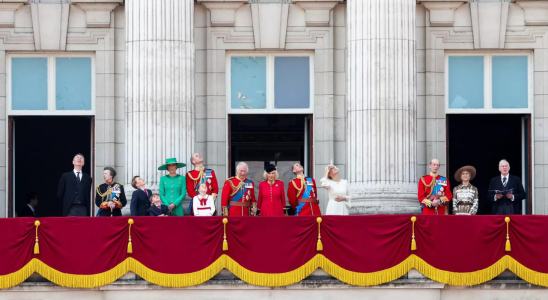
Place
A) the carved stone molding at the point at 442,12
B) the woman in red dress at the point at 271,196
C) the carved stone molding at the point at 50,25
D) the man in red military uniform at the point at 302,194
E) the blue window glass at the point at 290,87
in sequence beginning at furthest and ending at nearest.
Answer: the blue window glass at the point at 290,87 → the carved stone molding at the point at 442,12 → the carved stone molding at the point at 50,25 → the man in red military uniform at the point at 302,194 → the woman in red dress at the point at 271,196

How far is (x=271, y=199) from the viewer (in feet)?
83.3

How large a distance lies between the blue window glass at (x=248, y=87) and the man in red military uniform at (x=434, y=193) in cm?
545

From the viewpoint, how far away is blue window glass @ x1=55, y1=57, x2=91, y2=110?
2964cm

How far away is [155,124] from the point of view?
27.5 m

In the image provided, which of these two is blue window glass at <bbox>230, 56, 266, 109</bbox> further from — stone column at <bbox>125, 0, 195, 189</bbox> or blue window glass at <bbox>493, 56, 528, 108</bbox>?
blue window glass at <bbox>493, 56, 528, 108</bbox>

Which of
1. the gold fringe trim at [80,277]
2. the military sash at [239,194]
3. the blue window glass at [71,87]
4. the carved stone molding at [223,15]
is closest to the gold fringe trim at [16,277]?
the gold fringe trim at [80,277]

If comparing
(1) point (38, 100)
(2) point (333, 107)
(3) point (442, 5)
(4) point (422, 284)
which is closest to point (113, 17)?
(1) point (38, 100)

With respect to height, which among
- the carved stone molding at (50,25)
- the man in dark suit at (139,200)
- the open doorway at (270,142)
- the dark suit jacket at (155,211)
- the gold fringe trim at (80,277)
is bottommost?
the gold fringe trim at (80,277)

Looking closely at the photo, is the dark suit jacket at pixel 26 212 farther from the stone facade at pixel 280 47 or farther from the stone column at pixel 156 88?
the stone column at pixel 156 88

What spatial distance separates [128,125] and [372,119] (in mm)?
5660

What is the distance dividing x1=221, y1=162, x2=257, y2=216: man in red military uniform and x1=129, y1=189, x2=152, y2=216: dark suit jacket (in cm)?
167

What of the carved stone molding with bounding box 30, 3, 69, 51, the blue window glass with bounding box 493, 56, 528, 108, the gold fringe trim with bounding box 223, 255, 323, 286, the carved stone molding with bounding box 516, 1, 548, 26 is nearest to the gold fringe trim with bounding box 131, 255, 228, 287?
the gold fringe trim with bounding box 223, 255, 323, 286

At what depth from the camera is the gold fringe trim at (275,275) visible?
2362 cm

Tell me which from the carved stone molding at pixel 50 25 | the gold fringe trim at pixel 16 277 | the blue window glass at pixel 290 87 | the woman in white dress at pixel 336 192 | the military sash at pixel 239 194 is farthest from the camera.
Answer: the blue window glass at pixel 290 87
